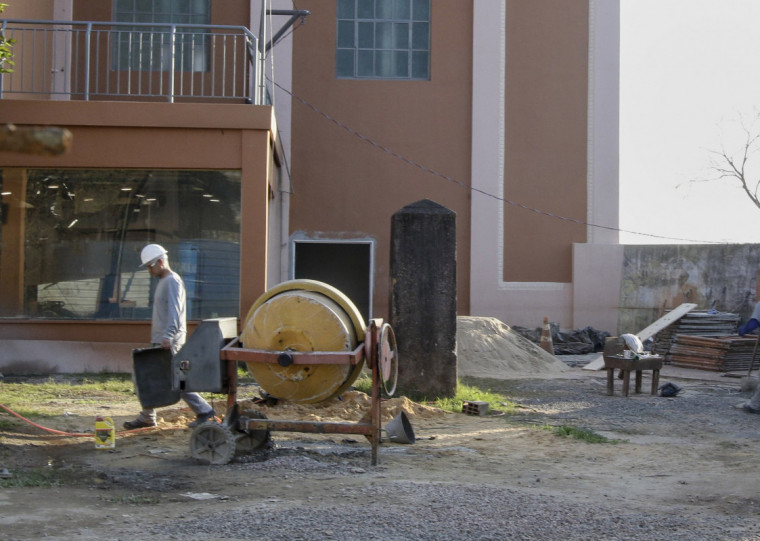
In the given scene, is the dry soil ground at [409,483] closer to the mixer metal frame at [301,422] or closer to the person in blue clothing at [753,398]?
the mixer metal frame at [301,422]

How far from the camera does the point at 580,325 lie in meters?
21.1

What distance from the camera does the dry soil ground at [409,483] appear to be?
5.31m

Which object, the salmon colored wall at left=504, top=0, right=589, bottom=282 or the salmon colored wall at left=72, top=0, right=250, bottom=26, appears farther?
the salmon colored wall at left=504, top=0, right=589, bottom=282

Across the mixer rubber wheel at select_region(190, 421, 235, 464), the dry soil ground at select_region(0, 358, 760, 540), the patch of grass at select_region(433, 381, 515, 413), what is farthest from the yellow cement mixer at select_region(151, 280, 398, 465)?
the patch of grass at select_region(433, 381, 515, 413)

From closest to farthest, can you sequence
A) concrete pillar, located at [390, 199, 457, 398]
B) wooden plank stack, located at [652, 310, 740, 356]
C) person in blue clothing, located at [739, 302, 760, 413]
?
1. person in blue clothing, located at [739, 302, 760, 413]
2. concrete pillar, located at [390, 199, 457, 398]
3. wooden plank stack, located at [652, 310, 740, 356]

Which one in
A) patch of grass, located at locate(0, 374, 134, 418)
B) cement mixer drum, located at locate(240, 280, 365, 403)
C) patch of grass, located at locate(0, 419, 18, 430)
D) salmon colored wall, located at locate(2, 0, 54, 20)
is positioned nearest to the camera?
cement mixer drum, located at locate(240, 280, 365, 403)

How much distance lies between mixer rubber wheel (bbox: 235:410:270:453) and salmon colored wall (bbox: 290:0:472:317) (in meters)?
12.7

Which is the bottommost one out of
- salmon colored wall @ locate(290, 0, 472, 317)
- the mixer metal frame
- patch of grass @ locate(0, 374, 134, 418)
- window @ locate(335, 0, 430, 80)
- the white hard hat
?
patch of grass @ locate(0, 374, 134, 418)

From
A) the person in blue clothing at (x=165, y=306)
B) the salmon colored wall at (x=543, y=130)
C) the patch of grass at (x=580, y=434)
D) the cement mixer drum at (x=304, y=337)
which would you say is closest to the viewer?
the cement mixer drum at (x=304, y=337)

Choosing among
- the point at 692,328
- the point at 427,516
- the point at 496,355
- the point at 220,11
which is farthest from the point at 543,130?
the point at 427,516

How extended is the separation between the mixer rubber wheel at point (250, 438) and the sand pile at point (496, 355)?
841 cm

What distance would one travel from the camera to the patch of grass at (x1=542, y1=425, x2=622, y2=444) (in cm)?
881

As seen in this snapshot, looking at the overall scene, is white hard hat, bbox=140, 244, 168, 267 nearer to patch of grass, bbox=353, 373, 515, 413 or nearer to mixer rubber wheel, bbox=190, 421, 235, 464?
mixer rubber wheel, bbox=190, 421, 235, 464

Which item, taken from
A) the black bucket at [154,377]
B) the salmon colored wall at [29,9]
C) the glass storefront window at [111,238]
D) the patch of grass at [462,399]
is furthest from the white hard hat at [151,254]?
the salmon colored wall at [29,9]
